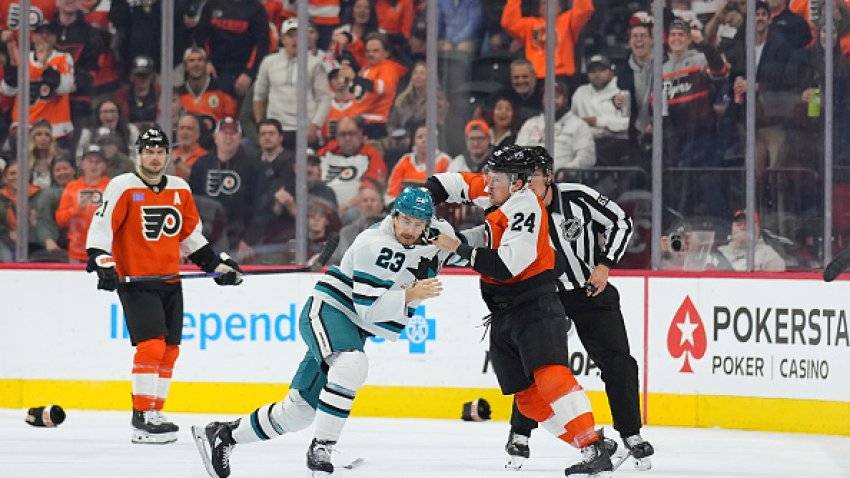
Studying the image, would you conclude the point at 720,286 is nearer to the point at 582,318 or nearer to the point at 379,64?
the point at 582,318

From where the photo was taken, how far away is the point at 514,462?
18.2ft

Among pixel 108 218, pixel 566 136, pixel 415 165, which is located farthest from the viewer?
pixel 415 165

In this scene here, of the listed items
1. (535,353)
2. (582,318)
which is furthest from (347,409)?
(582,318)

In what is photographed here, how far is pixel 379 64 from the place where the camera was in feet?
26.3

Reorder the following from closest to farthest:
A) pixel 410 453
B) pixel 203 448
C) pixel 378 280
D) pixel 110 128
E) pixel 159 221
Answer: pixel 378 280, pixel 203 448, pixel 410 453, pixel 159 221, pixel 110 128

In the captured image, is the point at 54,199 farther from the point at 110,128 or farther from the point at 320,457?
the point at 320,457

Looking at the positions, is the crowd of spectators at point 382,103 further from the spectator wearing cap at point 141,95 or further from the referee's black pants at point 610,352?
the referee's black pants at point 610,352

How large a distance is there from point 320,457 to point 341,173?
3264 mm

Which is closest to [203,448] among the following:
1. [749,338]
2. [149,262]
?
[149,262]

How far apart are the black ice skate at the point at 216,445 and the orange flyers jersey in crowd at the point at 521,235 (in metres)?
1.00

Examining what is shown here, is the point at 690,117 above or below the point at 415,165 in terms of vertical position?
above

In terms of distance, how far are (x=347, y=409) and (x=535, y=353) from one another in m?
0.64

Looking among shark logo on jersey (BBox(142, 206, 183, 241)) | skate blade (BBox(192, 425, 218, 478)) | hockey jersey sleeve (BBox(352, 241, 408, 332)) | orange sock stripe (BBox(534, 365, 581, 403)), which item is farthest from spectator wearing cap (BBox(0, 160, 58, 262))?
orange sock stripe (BBox(534, 365, 581, 403))

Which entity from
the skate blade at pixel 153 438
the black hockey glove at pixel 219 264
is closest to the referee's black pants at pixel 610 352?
the black hockey glove at pixel 219 264
